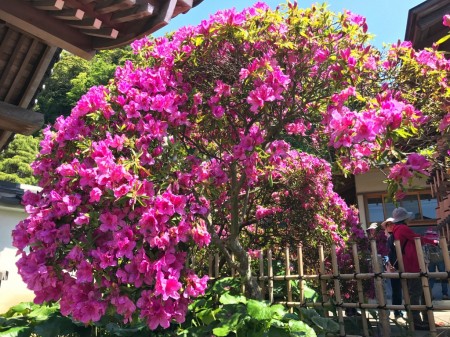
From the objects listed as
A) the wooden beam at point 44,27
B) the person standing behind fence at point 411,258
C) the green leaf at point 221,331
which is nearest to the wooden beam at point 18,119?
the wooden beam at point 44,27

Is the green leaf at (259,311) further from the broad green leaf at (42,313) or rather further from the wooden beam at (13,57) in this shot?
the wooden beam at (13,57)

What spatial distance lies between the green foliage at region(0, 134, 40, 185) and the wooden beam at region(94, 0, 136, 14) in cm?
1515

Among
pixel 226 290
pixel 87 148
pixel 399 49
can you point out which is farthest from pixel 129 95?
pixel 399 49

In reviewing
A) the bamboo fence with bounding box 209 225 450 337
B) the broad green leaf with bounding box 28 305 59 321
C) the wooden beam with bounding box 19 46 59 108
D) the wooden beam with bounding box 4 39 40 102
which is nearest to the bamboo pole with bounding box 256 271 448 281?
the bamboo fence with bounding box 209 225 450 337

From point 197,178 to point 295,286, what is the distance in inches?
67.2

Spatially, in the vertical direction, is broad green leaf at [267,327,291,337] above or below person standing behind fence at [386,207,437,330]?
below

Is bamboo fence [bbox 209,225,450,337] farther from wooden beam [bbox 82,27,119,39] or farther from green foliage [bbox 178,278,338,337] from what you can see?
wooden beam [bbox 82,27,119,39]

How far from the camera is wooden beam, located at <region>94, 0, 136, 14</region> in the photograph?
2.10 m

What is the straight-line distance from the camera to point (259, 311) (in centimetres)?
277

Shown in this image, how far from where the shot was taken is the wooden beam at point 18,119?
3.46 meters

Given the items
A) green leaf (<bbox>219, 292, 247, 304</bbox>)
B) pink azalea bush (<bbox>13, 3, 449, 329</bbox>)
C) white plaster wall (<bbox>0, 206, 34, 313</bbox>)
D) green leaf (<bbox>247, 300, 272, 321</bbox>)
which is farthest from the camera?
white plaster wall (<bbox>0, 206, 34, 313</bbox>)

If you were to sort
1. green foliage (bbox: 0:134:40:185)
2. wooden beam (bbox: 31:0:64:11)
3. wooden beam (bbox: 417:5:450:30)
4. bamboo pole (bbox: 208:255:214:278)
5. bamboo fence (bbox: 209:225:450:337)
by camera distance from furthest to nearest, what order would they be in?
green foliage (bbox: 0:134:40:185), wooden beam (bbox: 417:5:450:30), bamboo pole (bbox: 208:255:214:278), bamboo fence (bbox: 209:225:450:337), wooden beam (bbox: 31:0:64:11)

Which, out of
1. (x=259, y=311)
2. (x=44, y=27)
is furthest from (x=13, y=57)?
(x=259, y=311)

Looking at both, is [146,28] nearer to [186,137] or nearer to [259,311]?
[186,137]
